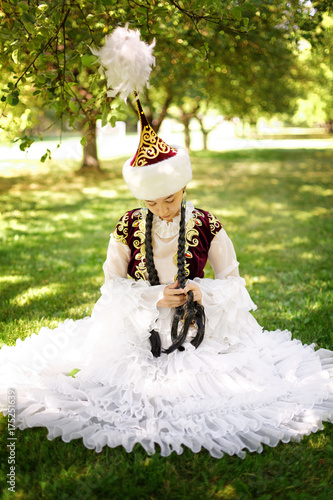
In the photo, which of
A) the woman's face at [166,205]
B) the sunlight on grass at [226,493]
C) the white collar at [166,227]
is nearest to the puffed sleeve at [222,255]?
the white collar at [166,227]

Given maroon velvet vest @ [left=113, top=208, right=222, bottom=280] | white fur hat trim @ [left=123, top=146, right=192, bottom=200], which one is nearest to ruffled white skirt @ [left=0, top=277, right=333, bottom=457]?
maroon velvet vest @ [left=113, top=208, right=222, bottom=280]

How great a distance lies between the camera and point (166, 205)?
256 centimetres

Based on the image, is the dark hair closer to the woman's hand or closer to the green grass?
the woman's hand

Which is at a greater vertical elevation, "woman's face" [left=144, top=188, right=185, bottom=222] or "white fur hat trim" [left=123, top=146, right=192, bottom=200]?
"white fur hat trim" [left=123, top=146, right=192, bottom=200]

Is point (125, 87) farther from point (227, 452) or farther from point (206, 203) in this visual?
point (206, 203)

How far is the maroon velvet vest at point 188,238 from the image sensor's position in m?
2.72

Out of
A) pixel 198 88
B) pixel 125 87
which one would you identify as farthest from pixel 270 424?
pixel 198 88

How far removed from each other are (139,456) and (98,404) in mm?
411

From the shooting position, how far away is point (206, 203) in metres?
9.95

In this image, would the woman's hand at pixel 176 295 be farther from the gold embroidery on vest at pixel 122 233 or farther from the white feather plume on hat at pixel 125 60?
the white feather plume on hat at pixel 125 60

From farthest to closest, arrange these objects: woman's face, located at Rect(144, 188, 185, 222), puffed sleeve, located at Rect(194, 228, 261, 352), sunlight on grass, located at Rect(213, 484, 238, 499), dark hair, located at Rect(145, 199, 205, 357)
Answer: puffed sleeve, located at Rect(194, 228, 261, 352) → dark hair, located at Rect(145, 199, 205, 357) → woman's face, located at Rect(144, 188, 185, 222) → sunlight on grass, located at Rect(213, 484, 238, 499)

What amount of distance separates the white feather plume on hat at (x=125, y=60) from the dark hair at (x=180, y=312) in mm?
753

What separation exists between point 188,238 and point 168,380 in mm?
867

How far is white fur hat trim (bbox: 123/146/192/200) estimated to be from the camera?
7.96ft
